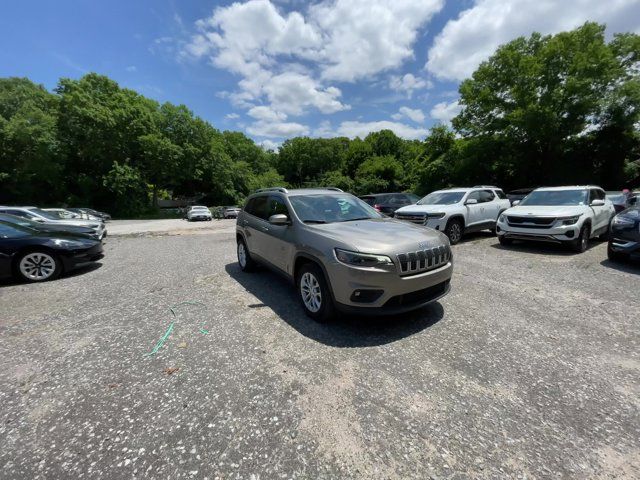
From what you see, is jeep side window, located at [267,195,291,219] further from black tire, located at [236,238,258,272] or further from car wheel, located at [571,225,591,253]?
car wheel, located at [571,225,591,253]

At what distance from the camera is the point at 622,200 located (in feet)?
38.2

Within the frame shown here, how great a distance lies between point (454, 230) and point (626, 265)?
12.2 ft

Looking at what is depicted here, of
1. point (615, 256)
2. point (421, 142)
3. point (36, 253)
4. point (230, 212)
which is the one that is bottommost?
point (230, 212)

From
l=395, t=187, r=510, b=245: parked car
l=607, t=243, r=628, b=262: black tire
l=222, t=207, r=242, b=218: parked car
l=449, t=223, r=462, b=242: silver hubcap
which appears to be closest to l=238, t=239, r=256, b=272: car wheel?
l=395, t=187, r=510, b=245: parked car

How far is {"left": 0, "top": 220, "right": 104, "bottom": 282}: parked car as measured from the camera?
18.0 ft

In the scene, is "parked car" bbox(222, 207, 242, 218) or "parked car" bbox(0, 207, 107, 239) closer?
"parked car" bbox(0, 207, 107, 239)

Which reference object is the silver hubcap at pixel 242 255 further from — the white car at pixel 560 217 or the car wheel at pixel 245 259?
the white car at pixel 560 217

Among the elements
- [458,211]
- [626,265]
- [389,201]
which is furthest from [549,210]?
[389,201]

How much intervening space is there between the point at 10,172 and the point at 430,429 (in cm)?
4350

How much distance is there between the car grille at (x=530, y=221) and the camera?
23.6 feet

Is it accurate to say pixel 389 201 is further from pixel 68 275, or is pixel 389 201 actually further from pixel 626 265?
pixel 68 275

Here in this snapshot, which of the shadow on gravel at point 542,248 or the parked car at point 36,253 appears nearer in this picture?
the parked car at point 36,253

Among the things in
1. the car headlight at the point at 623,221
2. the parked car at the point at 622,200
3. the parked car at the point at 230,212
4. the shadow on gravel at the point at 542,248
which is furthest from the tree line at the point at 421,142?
the car headlight at the point at 623,221

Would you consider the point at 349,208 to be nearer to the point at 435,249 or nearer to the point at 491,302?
the point at 435,249
